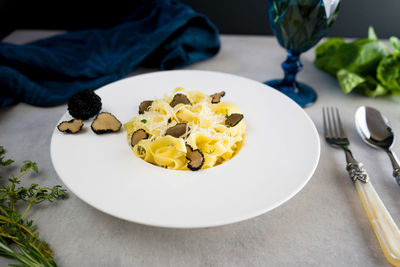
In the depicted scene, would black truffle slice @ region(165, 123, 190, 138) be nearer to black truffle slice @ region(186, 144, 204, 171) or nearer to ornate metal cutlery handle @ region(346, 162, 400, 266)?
black truffle slice @ region(186, 144, 204, 171)

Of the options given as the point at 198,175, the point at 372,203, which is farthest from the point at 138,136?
the point at 372,203

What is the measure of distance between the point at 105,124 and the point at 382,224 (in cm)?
93

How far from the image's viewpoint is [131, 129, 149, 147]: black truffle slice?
103 cm

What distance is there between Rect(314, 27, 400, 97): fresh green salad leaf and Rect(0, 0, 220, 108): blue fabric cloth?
0.79 metres

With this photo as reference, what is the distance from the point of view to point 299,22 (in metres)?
1.42

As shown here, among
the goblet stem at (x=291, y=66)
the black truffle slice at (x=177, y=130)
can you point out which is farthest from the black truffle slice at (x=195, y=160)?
the goblet stem at (x=291, y=66)

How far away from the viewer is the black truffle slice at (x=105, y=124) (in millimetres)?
1056

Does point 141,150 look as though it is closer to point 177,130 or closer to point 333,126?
point 177,130

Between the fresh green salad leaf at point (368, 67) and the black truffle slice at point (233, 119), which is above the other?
the black truffle slice at point (233, 119)

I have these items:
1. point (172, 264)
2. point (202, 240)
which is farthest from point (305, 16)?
point (172, 264)

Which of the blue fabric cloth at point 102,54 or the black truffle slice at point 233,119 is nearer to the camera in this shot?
the black truffle slice at point 233,119

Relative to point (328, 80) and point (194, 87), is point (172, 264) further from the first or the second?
point (328, 80)

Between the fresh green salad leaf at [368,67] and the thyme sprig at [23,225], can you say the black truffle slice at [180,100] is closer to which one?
the thyme sprig at [23,225]

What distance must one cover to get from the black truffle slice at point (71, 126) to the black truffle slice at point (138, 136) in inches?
7.9
